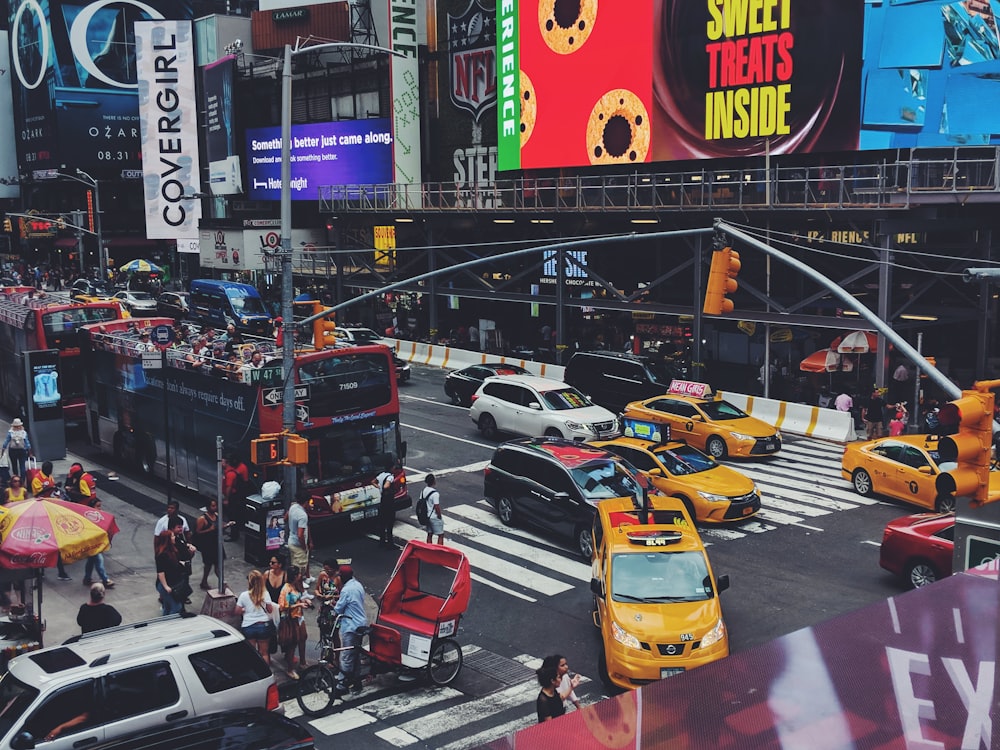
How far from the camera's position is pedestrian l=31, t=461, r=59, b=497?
19.8m

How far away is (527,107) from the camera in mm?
44906

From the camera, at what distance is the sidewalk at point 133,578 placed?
54.7ft

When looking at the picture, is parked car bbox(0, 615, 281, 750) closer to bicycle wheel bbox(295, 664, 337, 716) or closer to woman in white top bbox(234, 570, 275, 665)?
bicycle wheel bbox(295, 664, 337, 716)

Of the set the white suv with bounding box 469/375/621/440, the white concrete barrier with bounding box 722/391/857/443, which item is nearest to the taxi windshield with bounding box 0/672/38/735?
the white suv with bounding box 469/375/621/440

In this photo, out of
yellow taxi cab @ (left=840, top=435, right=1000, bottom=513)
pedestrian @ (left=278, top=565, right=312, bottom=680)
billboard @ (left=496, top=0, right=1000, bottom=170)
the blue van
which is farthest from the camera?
the blue van

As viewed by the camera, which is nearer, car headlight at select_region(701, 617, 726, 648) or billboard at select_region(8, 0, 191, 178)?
car headlight at select_region(701, 617, 726, 648)

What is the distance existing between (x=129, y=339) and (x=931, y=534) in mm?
18044

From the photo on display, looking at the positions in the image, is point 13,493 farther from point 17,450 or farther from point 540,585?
point 540,585

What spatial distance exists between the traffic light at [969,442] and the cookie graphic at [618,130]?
30.6 meters

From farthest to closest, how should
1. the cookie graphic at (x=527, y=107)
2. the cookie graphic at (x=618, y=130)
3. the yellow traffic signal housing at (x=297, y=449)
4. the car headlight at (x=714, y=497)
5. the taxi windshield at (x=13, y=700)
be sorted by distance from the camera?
the cookie graphic at (x=527, y=107) < the cookie graphic at (x=618, y=130) < the car headlight at (x=714, y=497) < the yellow traffic signal housing at (x=297, y=449) < the taxi windshield at (x=13, y=700)

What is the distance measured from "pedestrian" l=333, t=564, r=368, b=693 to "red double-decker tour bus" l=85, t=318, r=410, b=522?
559 centimetres

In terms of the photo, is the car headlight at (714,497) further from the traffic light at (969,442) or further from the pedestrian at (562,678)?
the traffic light at (969,442)

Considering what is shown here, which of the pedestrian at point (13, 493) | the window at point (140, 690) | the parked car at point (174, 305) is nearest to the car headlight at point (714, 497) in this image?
the window at point (140, 690)

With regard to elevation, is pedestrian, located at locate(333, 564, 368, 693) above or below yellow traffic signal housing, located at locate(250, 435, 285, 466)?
below
